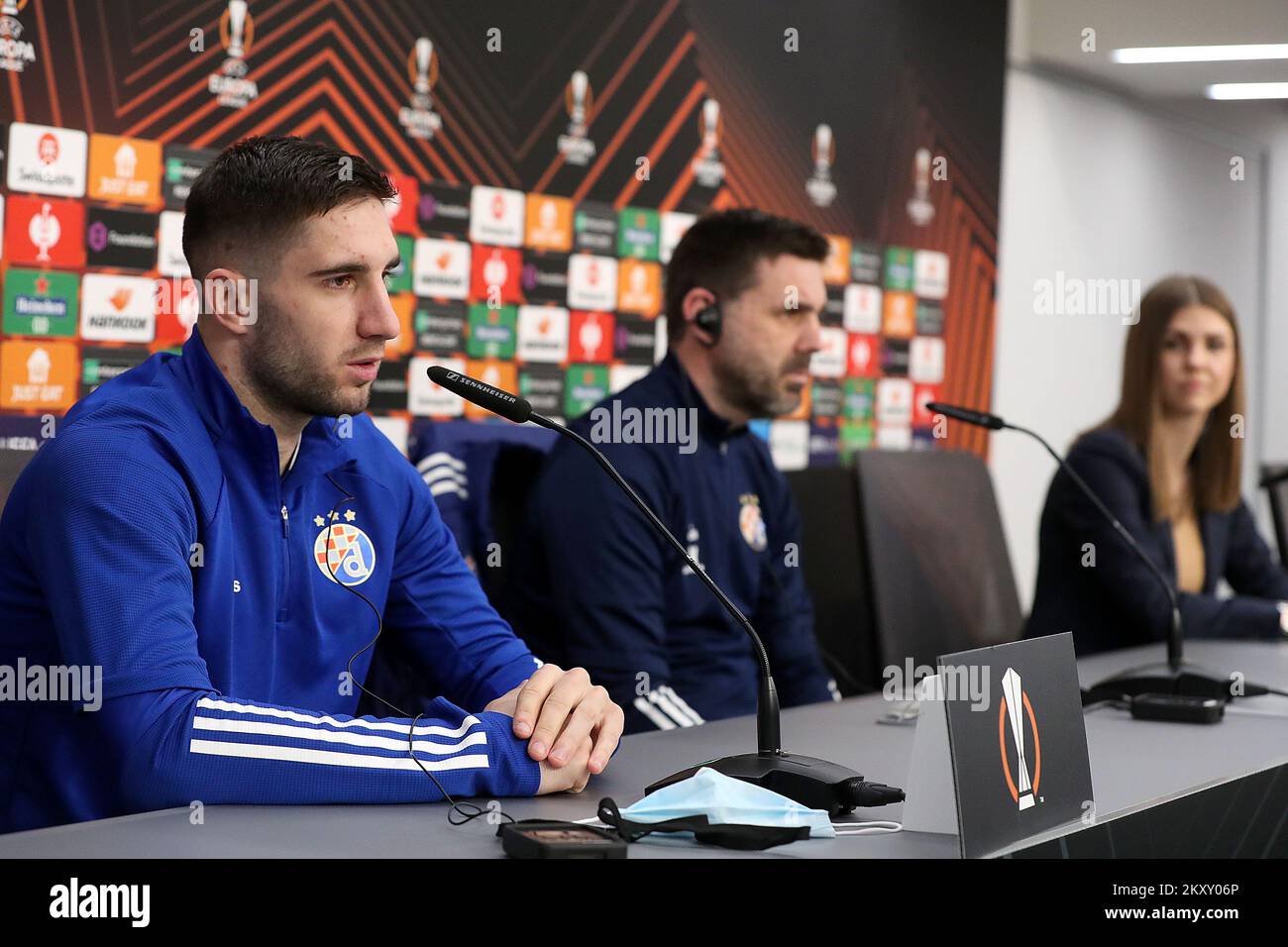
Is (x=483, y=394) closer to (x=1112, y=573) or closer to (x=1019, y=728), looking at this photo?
(x=1019, y=728)

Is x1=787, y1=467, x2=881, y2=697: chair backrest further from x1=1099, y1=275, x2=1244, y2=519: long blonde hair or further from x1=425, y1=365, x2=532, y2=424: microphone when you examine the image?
x1=425, y1=365, x2=532, y2=424: microphone

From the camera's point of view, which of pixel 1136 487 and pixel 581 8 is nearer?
pixel 1136 487

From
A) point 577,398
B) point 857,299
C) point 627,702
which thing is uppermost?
point 857,299

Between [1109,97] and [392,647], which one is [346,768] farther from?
[1109,97]

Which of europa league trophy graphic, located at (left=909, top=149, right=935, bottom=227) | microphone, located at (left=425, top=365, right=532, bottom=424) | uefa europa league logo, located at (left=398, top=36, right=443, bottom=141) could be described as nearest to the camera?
microphone, located at (left=425, top=365, right=532, bottom=424)

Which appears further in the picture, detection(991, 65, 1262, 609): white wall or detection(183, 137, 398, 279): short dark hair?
detection(991, 65, 1262, 609): white wall

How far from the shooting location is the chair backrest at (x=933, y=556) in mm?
2604

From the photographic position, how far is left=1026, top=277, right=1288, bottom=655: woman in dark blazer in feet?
8.70

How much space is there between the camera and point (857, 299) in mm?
3844

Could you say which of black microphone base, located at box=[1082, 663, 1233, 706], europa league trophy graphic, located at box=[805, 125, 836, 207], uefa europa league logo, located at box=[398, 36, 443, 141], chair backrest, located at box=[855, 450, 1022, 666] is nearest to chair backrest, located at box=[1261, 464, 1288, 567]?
chair backrest, located at box=[855, 450, 1022, 666]

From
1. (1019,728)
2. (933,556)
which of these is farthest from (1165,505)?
(1019,728)

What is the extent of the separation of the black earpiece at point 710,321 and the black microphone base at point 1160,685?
90 centimetres

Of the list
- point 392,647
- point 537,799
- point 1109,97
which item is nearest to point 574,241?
point 392,647

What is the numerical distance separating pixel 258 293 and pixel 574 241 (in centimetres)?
153
